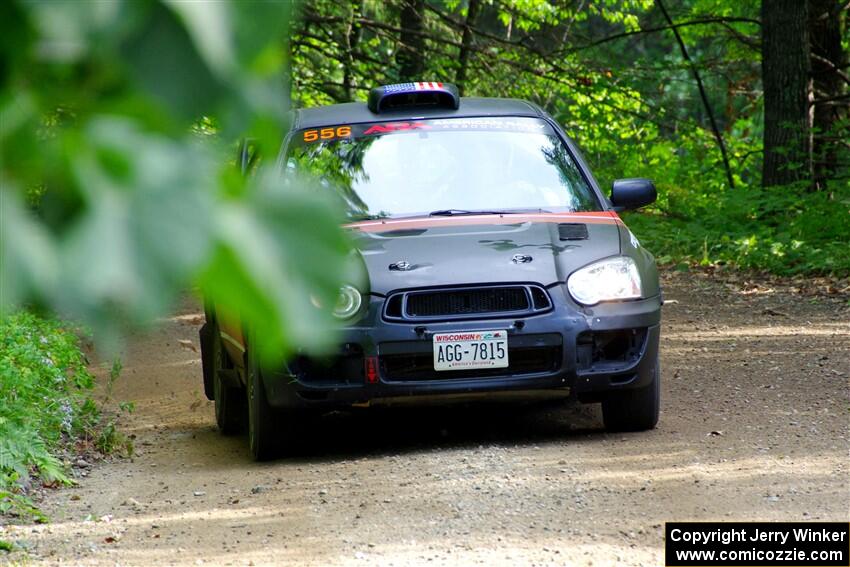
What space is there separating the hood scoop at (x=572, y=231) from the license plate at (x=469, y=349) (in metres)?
0.71

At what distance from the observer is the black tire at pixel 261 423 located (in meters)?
6.14

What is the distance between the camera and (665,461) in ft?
19.0

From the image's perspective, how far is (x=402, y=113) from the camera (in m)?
7.37

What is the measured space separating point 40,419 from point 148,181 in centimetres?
655

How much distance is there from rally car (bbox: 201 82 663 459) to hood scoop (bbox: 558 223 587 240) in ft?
0.03

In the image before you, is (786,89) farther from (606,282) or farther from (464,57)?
(606,282)

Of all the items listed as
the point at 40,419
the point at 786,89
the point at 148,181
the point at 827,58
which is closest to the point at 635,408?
the point at 40,419

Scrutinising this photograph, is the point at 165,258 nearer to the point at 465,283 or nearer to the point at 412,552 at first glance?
the point at 412,552

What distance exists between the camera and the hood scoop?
20.6ft

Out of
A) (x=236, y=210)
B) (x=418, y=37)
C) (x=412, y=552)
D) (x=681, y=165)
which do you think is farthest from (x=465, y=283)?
(x=681, y=165)

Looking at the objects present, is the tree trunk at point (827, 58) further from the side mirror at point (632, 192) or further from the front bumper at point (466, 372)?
the front bumper at point (466, 372)

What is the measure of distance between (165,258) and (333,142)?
250 inches

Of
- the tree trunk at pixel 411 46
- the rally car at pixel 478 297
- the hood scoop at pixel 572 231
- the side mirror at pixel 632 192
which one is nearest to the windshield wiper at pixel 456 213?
the rally car at pixel 478 297

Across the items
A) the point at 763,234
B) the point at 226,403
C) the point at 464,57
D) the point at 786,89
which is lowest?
the point at 763,234
